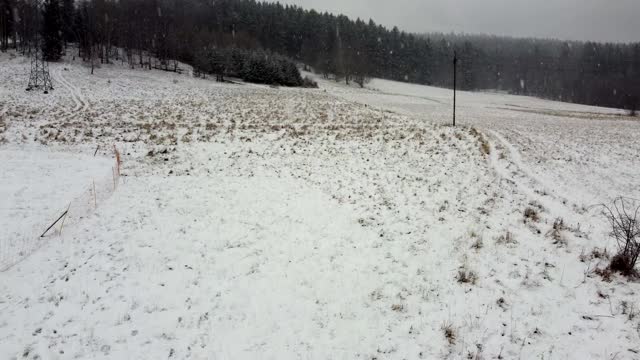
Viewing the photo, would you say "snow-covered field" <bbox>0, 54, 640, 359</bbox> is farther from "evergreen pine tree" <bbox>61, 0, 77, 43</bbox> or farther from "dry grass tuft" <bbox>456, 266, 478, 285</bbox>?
"evergreen pine tree" <bbox>61, 0, 77, 43</bbox>

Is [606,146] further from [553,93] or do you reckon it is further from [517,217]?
[553,93]

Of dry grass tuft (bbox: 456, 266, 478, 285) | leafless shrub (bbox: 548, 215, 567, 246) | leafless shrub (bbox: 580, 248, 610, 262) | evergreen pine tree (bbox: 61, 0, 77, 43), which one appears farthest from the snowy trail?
evergreen pine tree (bbox: 61, 0, 77, 43)

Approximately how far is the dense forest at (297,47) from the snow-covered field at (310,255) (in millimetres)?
57872

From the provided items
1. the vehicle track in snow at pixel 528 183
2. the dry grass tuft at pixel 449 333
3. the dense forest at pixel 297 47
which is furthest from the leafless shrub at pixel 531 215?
the dense forest at pixel 297 47

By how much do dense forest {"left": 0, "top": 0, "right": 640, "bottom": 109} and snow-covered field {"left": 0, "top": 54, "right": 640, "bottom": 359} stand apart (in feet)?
190

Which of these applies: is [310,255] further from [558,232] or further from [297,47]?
[297,47]

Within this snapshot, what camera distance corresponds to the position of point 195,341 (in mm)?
5855

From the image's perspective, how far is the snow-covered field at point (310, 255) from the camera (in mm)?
5848

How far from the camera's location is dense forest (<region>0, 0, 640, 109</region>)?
70.2 meters

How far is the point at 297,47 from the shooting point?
10994 centimetres

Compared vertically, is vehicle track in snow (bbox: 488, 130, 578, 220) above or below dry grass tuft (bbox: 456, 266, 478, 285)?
above

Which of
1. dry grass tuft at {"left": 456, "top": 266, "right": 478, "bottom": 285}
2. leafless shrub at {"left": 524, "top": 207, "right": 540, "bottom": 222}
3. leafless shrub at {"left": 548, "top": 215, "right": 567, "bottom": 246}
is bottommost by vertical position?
dry grass tuft at {"left": 456, "top": 266, "right": 478, "bottom": 285}

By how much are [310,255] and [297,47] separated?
110m

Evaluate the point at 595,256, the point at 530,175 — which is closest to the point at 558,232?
the point at 595,256
